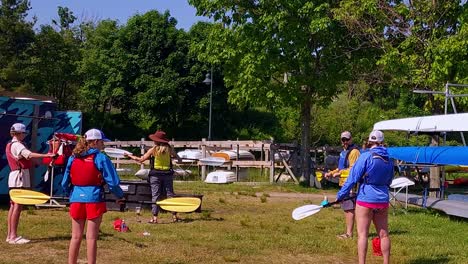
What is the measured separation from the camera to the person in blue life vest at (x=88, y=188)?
21.5 ft

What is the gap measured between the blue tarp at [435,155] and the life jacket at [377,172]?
5995 mm

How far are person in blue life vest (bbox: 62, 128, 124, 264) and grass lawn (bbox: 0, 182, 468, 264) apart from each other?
1117 mm

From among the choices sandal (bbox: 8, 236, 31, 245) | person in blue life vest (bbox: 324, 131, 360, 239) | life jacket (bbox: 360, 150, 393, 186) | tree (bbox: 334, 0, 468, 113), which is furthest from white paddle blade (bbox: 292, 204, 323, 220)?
tree (bbox: 334, 0, 468, 113)

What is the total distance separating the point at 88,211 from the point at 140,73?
32.8m

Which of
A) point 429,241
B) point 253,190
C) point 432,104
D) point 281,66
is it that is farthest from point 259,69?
point 429,241

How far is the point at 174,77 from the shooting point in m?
38.0

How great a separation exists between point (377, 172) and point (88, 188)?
11.1 feet

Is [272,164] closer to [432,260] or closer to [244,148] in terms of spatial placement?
[244,148]

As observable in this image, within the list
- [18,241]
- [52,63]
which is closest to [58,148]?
[18,241]

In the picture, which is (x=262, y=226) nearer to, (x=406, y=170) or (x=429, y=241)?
(x=429, y=241)

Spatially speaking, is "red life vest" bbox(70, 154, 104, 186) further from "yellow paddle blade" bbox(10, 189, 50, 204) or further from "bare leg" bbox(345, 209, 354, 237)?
"bare leg" bbox(345, 209, 354, 237)

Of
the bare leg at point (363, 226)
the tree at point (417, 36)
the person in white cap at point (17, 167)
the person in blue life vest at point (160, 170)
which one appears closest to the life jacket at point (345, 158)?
the bare leg at point (363, 226)

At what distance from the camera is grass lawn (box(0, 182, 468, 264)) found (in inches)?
318

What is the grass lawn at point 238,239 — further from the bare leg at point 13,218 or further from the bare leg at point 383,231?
the bare leg at point 383,231
